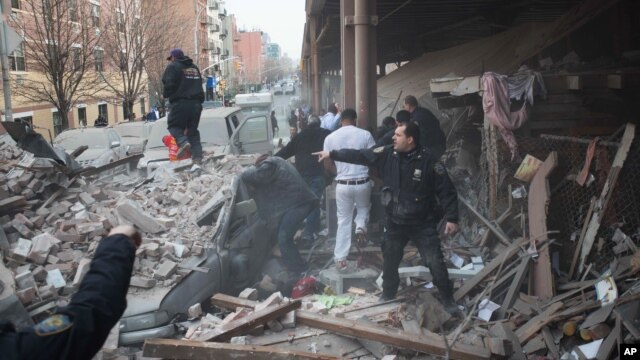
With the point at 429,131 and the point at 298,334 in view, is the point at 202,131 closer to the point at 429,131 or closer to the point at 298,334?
the point at 429,131

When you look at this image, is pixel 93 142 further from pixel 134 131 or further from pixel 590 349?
pixel 590 349

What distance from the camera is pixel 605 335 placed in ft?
14.7

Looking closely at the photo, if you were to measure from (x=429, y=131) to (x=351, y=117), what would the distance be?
5.47ft

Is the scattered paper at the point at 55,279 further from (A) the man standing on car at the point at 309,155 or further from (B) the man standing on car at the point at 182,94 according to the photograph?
(A) the man standing on car at the point at 309,155

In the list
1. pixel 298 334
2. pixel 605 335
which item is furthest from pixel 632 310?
pixel 298 334

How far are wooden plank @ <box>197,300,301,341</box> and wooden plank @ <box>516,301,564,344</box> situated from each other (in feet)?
6.44

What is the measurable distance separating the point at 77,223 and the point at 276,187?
7.54ft

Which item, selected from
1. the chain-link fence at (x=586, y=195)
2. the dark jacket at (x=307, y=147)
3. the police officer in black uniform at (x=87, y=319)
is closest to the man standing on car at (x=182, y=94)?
the dark jacket at (x=307, y=147)

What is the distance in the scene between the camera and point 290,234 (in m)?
7.03

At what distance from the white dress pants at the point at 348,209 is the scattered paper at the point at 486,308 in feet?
6.23

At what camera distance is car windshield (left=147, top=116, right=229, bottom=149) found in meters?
10.7

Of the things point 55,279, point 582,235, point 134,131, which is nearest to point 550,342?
point 582,235

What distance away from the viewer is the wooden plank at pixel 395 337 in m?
4.46

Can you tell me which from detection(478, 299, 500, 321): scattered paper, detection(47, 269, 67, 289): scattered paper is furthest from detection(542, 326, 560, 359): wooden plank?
detection(47, 269, 67, 289): scattered paper
